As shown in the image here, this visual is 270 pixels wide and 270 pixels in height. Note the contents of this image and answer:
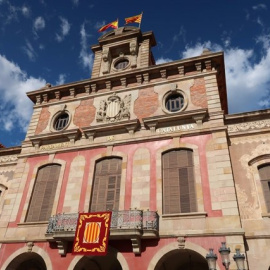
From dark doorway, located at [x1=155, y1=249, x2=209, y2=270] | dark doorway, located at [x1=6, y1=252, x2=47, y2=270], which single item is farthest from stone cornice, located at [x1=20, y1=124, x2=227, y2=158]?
dark doorway, located at [x1=155, y1=249, x2=209, y2=270]

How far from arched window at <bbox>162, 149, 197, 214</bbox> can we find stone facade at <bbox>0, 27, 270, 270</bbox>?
0.27 m

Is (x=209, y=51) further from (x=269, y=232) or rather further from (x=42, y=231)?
(x=42, y=231)

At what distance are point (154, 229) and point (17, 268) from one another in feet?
25.4

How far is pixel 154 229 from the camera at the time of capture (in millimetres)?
11750

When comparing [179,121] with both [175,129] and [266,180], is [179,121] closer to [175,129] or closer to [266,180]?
[175,129]

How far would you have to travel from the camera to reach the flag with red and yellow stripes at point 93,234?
1191 cm

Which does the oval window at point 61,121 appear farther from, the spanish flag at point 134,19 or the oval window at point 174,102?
the spanish flag at point 134,19

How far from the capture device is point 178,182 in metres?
13.5

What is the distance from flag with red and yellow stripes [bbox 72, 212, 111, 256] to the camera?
11.9m

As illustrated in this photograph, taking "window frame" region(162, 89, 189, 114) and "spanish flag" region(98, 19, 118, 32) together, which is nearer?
"window frame" region(162, 89, 189, 114)

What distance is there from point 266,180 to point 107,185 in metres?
7.73

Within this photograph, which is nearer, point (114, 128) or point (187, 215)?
point (187, 215)

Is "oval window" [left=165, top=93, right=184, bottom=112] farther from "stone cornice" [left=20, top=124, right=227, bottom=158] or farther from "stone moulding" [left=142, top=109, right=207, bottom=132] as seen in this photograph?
"stone cornice" [left=20, top=124, right=227, bottom=158]

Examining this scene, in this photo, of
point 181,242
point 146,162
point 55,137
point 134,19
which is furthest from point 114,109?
point 134,19
